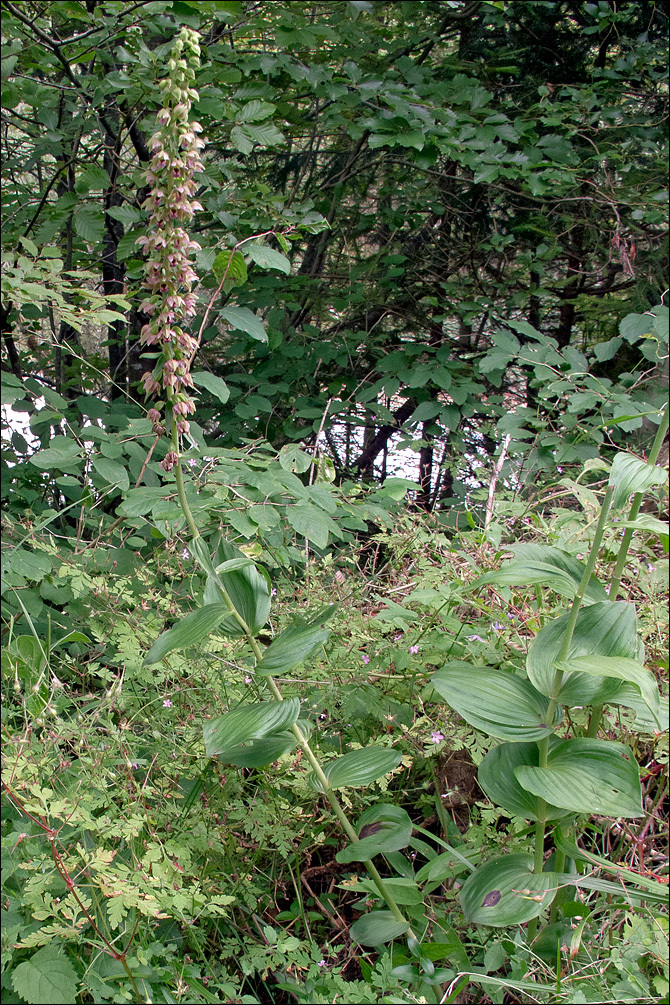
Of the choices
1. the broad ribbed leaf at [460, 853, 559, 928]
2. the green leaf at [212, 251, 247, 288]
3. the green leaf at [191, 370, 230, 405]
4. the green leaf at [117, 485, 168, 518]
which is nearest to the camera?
the broad ribbed leaf at [460, 853, 559, 928]

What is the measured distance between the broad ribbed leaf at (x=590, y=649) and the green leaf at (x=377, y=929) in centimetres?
52

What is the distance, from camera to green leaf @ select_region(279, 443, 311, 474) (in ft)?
6.36

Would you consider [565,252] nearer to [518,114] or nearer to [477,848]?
[518,114]

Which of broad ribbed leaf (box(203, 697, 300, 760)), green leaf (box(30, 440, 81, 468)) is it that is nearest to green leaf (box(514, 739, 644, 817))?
broad ribbed leaf (box(203, 697, 300, 760))

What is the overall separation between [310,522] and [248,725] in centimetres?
75

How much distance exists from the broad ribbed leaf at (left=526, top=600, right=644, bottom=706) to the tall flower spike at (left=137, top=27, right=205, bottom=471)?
0.77 meters

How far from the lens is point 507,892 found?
1.16 m

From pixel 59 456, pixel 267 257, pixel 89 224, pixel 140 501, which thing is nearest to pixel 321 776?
pixel 140 501

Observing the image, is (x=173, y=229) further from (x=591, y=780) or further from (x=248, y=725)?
(x=591, y=780)

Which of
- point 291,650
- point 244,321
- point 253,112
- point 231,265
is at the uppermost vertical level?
point 253,112

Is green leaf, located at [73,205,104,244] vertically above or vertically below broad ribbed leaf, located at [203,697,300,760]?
above

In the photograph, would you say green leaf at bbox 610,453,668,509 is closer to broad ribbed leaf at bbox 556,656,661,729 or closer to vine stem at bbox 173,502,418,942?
broad ribbed leaf at bbox 556,656,661,729

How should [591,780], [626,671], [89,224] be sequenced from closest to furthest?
[626,671]
[591,780]
[89,224]

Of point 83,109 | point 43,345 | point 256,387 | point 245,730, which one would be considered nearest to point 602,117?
point 256,387
